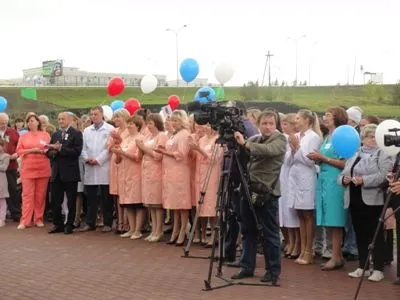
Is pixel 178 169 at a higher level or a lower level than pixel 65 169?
higher

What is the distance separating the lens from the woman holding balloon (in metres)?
7.59

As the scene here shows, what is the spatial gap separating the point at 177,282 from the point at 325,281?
176 cm

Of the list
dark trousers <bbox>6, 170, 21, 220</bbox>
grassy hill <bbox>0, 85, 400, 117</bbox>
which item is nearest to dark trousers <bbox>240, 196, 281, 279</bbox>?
dark trousers <bbox>6, 170, 21, 220</bbox>

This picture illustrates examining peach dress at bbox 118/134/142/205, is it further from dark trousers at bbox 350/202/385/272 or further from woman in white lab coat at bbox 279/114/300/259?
dark trousers at bbox 350/202/385/272

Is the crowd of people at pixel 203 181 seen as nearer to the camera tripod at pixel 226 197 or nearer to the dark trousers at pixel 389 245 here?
the dark trousers at pixel 389 245

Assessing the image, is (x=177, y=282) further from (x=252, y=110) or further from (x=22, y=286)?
(x=252, y=110)

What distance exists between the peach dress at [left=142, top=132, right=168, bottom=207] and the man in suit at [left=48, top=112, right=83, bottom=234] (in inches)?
56.1

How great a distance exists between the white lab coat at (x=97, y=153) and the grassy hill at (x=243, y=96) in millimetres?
27551

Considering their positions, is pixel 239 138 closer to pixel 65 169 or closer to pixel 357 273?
pixel 357 273

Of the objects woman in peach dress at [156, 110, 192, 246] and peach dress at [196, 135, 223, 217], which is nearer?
peach dress at [196, 135, 223, 217]

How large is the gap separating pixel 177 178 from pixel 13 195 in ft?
15.1

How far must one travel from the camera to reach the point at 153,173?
9695mm

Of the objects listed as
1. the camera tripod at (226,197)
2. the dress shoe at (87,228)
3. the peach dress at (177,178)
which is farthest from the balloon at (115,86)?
the camera tripod at (226,197)

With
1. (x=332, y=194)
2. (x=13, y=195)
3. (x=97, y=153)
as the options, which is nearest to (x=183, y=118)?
(x=97, y=153)
